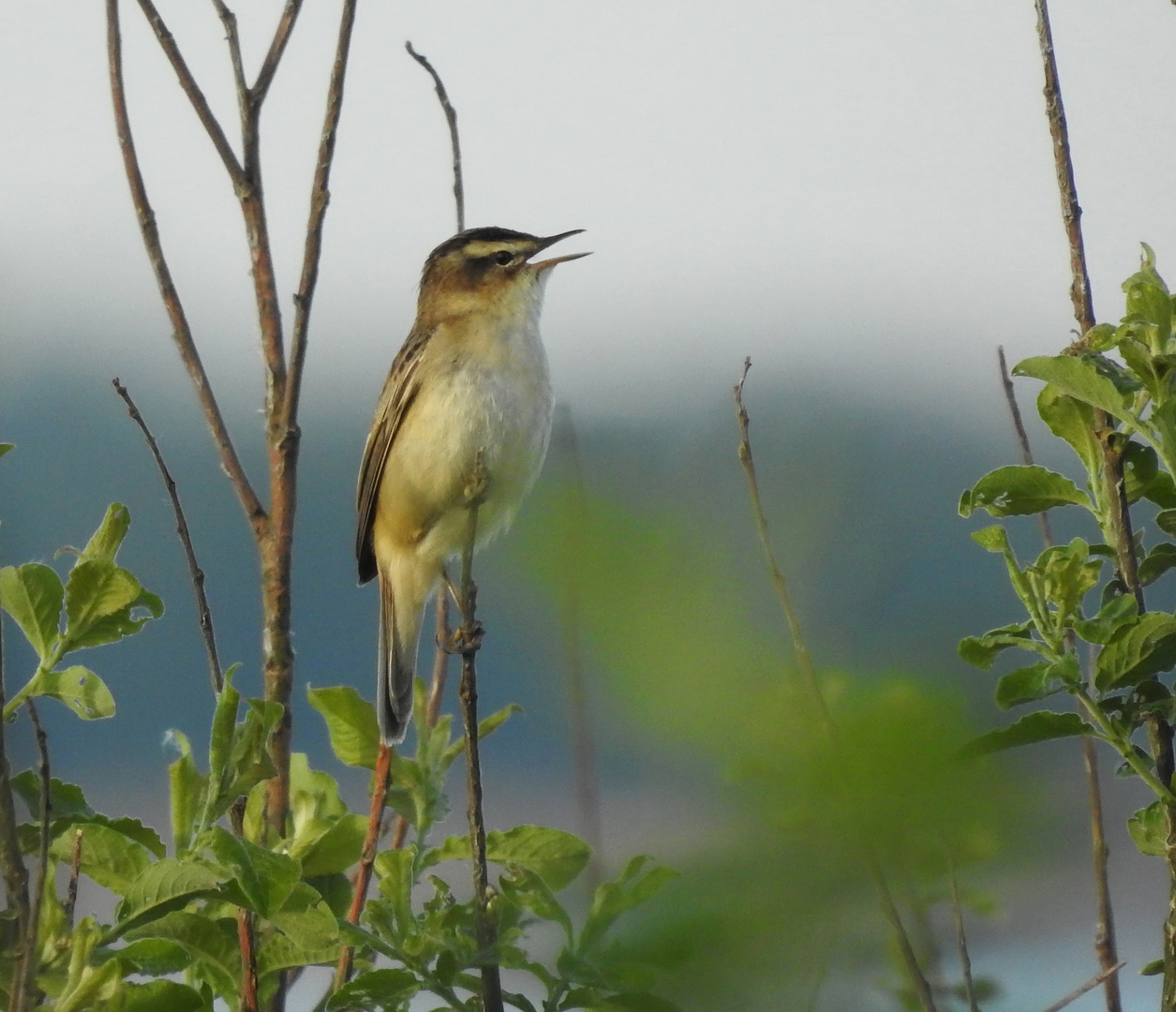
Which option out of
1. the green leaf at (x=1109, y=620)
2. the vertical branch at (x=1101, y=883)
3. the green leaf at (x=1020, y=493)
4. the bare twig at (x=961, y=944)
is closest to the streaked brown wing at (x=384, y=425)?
the green leaf at (x=1020, y=493)

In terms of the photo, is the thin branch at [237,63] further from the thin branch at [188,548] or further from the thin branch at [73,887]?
the thin branch at [73,887]

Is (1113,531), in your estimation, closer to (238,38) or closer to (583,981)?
(583,981)

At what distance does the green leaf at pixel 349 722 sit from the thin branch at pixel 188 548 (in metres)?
0.19

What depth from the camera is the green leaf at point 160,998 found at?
1291mm

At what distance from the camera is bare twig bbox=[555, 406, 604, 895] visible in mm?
626

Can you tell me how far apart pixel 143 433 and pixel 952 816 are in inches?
63.7

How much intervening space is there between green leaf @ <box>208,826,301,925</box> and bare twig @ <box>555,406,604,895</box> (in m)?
0.30

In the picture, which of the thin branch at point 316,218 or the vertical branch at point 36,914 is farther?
the thin branch at point 316,218

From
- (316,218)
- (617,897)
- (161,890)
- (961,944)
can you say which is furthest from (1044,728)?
(316,218)

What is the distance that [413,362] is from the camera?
4.32m

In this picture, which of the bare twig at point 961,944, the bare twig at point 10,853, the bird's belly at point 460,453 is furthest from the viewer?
the bird's belly at point 460,453

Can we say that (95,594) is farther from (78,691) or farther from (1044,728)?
(1044,728)

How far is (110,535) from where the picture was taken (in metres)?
1.54

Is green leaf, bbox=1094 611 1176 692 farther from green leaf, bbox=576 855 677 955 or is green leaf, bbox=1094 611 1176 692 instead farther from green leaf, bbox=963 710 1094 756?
green leaf, bbox=576 855 677 955
